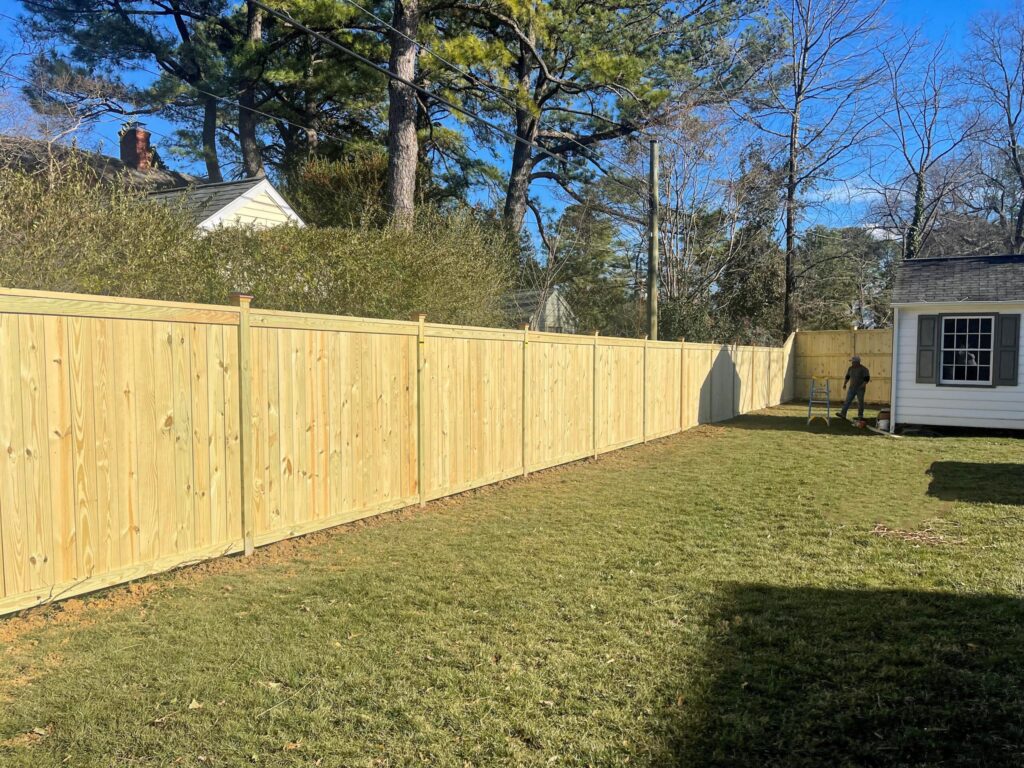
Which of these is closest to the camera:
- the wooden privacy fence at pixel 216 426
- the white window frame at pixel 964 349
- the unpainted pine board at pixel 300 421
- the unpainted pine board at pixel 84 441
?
the wooden privacy fence at pixel 216 426

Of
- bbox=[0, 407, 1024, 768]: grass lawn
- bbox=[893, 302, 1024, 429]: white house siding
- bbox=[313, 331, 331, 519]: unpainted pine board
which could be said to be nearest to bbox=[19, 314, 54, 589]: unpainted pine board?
bbox=[0, 407, 1024, 768]: grass lawn

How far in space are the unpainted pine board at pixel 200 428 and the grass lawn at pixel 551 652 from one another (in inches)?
13.8

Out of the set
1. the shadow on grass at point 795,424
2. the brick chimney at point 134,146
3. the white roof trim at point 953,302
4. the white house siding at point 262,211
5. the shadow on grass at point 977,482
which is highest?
the brick chimney at point 134,146

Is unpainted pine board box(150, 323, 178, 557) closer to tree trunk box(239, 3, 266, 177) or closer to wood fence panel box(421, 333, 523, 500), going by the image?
wood fence panel box(421, 333, 523, 500)

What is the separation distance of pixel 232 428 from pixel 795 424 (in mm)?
12942

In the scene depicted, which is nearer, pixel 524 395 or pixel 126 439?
pixel 126 439

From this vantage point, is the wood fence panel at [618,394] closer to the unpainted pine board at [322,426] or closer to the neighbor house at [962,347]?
the unpainted pine board at [322,426]

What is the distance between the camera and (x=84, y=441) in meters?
3.82

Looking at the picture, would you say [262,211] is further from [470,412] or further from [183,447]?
[183,447]

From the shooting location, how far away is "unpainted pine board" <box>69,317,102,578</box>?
3785 mm

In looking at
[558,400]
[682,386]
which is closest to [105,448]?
[558,400]

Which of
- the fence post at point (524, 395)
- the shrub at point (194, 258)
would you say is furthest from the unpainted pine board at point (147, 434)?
the fence post at point (524, 395)

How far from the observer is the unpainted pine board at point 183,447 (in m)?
4.33

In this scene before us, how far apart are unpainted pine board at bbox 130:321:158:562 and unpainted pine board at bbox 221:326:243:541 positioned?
499 mm
